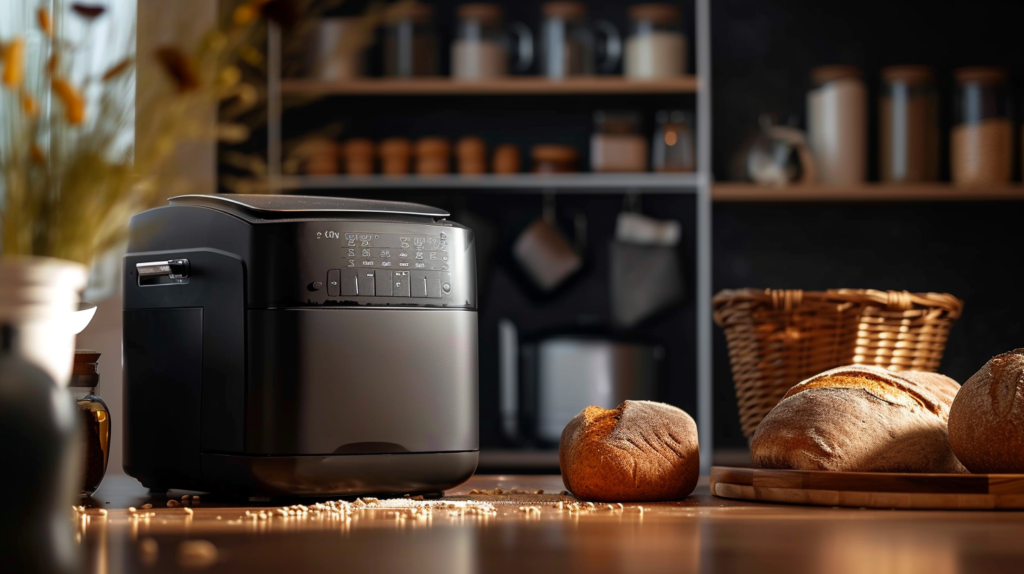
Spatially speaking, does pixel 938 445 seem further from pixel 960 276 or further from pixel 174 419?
pixel 960 276

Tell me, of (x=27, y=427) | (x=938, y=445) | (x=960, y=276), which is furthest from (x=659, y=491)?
(x=960, y=276)

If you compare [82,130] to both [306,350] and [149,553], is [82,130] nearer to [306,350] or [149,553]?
[149,553]

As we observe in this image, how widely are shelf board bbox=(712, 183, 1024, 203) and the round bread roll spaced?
6.04ft

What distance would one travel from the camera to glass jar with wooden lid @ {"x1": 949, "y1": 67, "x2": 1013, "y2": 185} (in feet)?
8.80

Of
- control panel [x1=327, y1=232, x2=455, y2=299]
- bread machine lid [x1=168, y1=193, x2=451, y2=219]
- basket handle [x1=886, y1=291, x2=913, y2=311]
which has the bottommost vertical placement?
basket handle [x1=886, y1=291, x2=913, y2=311]

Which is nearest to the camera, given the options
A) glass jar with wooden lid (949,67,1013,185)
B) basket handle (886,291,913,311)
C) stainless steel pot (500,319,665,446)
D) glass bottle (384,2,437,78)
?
basket handle (886,291,913,311)

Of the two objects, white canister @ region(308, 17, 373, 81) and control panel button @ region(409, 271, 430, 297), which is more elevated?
white canister @ region(308, 17, 373, 81)

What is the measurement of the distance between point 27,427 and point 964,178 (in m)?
2.61

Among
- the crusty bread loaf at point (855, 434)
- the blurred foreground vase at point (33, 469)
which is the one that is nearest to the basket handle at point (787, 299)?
the crusty bread loaf at point (855, 434)

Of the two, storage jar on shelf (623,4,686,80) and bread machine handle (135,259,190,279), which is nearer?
bread machine handle (135,259,190,279)

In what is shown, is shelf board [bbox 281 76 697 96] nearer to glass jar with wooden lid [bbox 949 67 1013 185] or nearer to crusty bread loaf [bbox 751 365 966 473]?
glass jar with wooden lid [bbox 949 67 1013 185]

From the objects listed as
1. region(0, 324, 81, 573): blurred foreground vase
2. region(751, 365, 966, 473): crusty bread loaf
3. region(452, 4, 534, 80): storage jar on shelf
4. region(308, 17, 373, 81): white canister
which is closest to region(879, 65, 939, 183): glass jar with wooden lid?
region(452, 4, 534, 80): storage jar on shelf

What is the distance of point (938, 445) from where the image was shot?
37.9 inches

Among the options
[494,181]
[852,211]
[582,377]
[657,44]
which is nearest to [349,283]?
[582,377]
